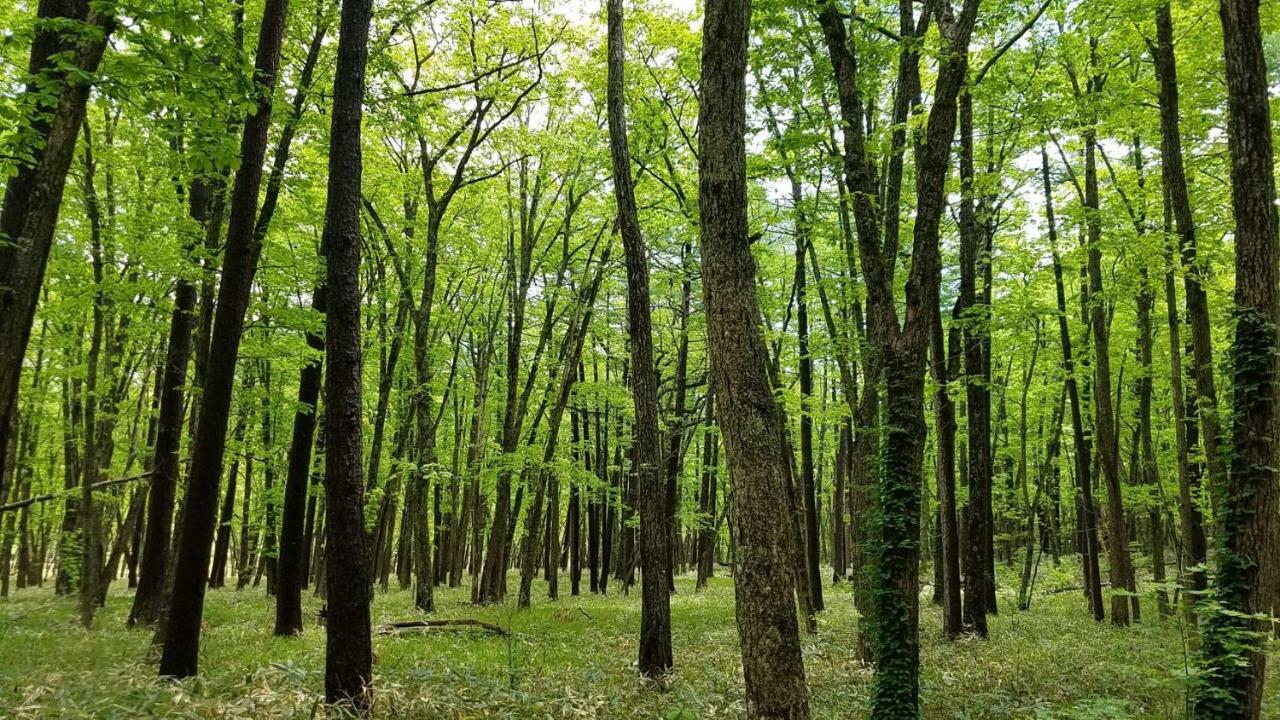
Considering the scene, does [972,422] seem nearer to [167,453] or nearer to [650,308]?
[650,308]

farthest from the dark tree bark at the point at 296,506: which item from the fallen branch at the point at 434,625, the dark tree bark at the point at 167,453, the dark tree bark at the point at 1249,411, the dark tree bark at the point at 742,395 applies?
the dark tree bark at the point at 1249,411

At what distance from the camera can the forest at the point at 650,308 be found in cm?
623

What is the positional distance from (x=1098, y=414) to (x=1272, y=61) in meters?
8.44

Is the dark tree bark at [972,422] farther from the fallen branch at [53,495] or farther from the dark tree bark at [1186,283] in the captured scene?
the fallen branch at [53,495]

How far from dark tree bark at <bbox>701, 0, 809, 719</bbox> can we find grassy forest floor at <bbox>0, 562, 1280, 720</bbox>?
2.81ft

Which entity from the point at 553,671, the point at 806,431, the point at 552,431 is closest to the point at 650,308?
the point at 552,431

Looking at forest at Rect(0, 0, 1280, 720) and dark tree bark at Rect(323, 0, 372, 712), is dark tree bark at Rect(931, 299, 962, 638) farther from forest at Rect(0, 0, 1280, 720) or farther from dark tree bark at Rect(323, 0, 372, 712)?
dark tree bark at Rect(323, 0, 372, 712)

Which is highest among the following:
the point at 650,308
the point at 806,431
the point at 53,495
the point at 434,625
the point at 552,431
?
the point at 650,308

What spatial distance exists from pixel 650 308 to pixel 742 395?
8.83 m

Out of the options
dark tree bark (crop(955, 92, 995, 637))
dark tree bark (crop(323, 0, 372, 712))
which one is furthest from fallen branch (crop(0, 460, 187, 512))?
dark tree bark (crop(955, 92, 995, 637))

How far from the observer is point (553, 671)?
9.97 meters

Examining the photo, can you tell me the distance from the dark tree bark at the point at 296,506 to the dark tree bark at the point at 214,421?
11.8 feet

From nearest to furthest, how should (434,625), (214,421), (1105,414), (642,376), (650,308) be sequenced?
(214,421) → (642,376) → (434,625) → (650,308) → (1105,414)

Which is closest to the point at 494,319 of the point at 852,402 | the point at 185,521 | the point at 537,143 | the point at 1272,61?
the point at 537,143
